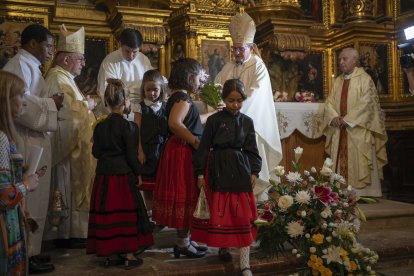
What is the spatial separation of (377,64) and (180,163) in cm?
564

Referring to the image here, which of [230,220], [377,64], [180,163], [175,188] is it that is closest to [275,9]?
[377,64]

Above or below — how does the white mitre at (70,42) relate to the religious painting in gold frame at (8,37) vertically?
below

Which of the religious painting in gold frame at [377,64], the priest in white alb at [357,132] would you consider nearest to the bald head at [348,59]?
the priest in white alb at [357,132]

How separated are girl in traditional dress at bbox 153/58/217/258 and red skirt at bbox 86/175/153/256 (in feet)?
0.90

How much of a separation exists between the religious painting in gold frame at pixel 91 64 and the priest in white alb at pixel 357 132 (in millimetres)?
3248

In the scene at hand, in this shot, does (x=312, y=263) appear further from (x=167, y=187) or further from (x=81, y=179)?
(x=81, y=179)

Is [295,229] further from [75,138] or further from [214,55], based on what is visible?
[214,55]

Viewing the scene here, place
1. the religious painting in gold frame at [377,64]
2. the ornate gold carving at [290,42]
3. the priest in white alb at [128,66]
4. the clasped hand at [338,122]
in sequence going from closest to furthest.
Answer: the priest in white alb at [128,66]
the clasped hand at [338,122]
the ornate gold carving at [290,42]
the religious painting in gold frame at [377,64]

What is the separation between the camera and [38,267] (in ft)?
11.2

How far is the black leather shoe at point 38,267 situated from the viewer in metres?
3.38

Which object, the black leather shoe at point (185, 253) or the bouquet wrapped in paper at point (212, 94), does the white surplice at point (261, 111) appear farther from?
the black leather shoe at point (185, 253)

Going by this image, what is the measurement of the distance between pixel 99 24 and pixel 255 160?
450 cm

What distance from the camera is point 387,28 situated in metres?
8.21

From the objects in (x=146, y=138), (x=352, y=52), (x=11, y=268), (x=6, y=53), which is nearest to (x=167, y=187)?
(x=146, y=138)
